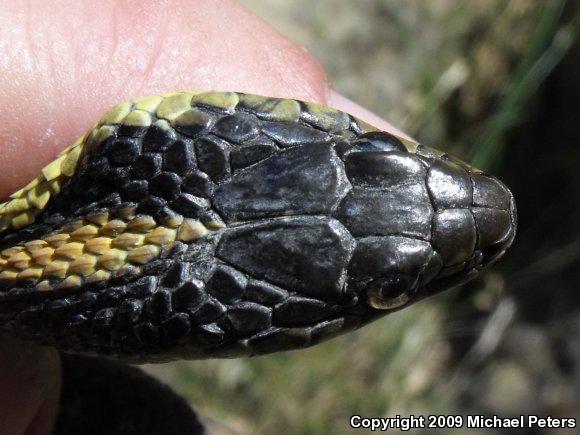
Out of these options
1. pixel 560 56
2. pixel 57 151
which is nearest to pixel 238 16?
pixel 57 151

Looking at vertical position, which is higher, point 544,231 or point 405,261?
point 405,261

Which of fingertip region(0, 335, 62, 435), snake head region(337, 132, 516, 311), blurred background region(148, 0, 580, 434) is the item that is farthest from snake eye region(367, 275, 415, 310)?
blurred background region(148, 0, 580, 434)

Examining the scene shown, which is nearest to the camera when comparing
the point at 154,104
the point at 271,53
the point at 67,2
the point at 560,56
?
the point at 154,104

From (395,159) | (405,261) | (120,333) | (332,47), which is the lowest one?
(332,47)

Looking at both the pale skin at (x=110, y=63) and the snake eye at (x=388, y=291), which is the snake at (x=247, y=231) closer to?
the snake eye at (x=388, y=291)

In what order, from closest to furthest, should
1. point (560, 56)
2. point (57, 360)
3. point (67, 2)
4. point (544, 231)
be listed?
point (67, 2) → point (57, 360) → point (560, 56) → point (544, 231)

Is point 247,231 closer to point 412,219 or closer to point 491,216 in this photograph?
point 412,219

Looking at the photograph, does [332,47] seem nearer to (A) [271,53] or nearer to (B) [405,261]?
(A) [271,53]

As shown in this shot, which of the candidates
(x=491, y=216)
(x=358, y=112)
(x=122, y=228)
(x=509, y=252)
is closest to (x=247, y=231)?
(x=122, y=228)
